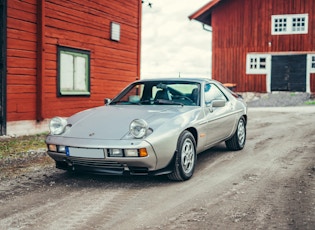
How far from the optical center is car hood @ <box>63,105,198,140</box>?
5.00 metres

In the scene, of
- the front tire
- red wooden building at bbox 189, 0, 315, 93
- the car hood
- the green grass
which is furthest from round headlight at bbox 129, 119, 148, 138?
red wooden building at bbox 189, 0, 315, 93

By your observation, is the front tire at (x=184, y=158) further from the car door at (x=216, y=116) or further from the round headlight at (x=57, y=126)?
the round headlight at (x=57, y=126)

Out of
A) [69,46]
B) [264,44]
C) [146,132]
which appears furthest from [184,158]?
[264,44]

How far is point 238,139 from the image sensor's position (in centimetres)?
752

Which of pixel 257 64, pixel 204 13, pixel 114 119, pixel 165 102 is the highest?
pixel 204 13

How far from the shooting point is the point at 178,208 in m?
4.11

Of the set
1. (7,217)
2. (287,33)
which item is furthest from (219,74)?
(7,217)

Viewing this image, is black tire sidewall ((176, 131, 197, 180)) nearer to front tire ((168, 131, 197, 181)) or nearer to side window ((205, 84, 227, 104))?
front tire ((168, 131, 197, 181))

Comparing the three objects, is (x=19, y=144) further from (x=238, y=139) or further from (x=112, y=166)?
(x=238, y=139)

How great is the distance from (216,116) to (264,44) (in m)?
20.8

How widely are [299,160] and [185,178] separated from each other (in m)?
2.37

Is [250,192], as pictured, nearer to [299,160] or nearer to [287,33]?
[299,160]

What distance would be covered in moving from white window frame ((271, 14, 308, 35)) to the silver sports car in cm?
2069

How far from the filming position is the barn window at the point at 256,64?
85.0 feet
